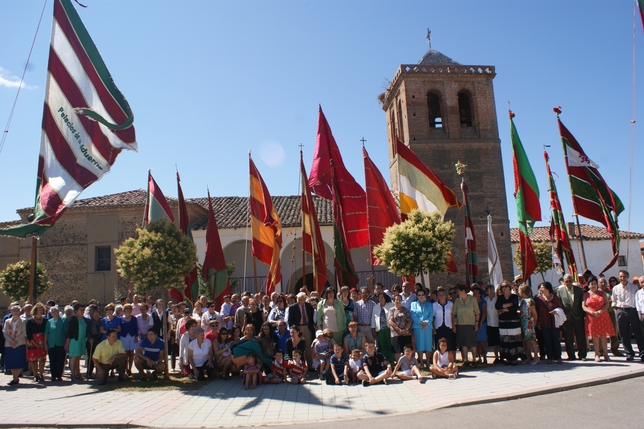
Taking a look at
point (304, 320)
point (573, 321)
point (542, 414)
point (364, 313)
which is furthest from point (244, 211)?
point (542, 414)

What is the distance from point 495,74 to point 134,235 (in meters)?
21.2

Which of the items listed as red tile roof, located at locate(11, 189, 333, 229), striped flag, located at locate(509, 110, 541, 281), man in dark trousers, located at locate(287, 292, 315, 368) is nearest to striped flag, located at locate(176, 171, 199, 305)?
man in dark trousers, located at locate(287, 292, 315, 368)

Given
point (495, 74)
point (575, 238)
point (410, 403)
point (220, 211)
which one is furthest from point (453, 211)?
point (410, 403)

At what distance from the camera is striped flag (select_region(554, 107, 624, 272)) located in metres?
14.2

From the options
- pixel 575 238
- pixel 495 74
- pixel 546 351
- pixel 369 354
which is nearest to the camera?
pixel 369 354

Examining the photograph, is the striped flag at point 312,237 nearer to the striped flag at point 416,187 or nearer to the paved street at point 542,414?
the striped flag at point 416,187

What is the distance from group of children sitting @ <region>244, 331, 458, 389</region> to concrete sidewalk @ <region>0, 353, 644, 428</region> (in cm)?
22

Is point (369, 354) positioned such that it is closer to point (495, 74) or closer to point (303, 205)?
point (303, 205)

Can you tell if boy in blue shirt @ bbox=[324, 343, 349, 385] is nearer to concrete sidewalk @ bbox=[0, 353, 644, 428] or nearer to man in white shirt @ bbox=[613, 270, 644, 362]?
concrete sidewalk @ bbox=[0, 353, 644, 428]

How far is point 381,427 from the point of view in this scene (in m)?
6.14

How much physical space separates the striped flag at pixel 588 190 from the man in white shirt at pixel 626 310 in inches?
178

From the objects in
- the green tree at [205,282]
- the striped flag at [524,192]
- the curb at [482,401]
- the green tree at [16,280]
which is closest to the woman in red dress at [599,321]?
the curb at [482,401]

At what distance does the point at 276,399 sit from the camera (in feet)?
26.3

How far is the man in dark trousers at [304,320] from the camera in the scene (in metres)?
10.5
